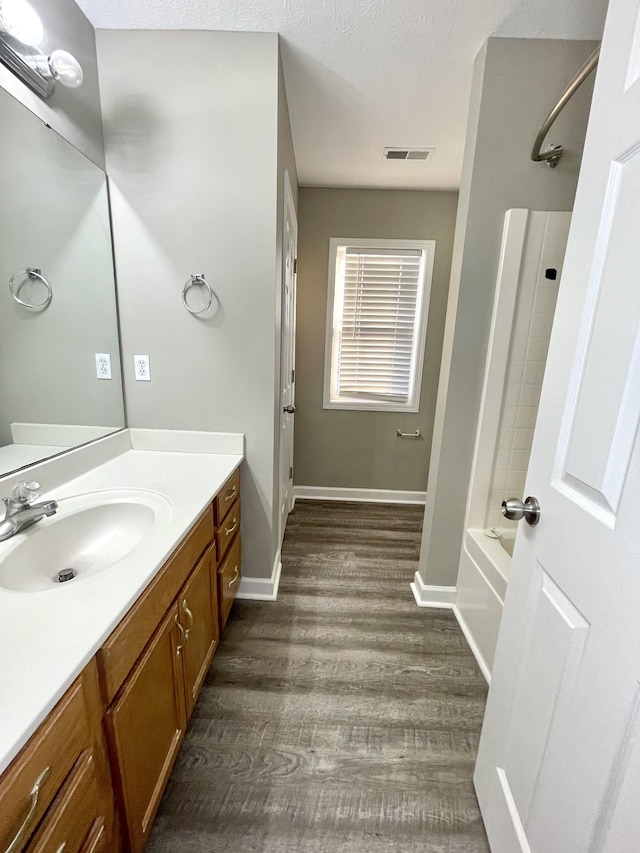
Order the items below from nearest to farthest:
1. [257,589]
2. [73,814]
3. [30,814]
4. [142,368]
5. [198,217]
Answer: [30,814], [73,814], [198,217], [142,368], [257,589]

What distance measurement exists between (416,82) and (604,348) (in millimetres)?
1746

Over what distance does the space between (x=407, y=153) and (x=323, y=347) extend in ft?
4.59

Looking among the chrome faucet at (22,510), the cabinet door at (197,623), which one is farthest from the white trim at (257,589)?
the chrome faucet at (22,510)

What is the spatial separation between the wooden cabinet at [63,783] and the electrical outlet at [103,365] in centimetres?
124

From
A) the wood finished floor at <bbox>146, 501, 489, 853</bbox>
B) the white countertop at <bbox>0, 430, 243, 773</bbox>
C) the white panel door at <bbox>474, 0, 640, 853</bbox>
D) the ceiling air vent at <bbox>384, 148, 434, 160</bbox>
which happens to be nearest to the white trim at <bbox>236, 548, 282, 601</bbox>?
the wood finished floor at <bbox>146, 501, 489, 853</bbox>

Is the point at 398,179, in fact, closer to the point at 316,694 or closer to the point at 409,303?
the point at 409,303

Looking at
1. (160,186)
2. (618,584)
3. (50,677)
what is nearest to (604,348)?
(618,584)

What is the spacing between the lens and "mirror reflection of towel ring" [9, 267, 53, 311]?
1111mm

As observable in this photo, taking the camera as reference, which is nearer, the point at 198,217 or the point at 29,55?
the point at 29,55

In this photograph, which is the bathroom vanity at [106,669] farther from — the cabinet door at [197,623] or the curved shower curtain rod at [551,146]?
the curved shower curtain rod at [551,146]

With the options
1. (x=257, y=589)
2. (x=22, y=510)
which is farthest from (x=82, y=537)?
(x=257, y=589)

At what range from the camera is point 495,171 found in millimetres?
1484

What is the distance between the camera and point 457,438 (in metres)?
1.74

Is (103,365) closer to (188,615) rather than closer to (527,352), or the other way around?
(188,615)
